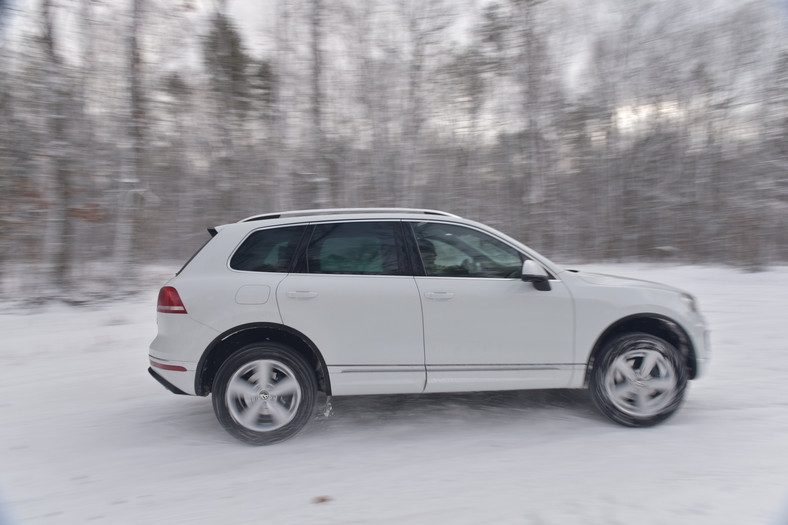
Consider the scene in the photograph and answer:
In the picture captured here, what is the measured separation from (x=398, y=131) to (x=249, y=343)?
524 inches

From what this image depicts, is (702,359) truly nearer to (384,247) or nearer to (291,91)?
(384,247)

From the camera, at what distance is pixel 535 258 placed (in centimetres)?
417

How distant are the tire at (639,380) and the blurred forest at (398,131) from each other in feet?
31.3

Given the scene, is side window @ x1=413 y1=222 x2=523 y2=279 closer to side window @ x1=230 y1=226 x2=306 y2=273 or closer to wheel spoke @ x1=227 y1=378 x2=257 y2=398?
side window @ x1=230 y1=226 x2=306 y2=273

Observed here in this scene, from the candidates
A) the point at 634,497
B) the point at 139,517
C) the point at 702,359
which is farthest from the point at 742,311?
the point at 139,517

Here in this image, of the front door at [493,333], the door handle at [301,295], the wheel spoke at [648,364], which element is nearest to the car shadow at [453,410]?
the front door at [493,333]

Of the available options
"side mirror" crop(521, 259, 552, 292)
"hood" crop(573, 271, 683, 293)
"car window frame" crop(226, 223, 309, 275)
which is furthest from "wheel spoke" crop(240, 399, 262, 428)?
"hood" crop(573, 271, 683, 293)

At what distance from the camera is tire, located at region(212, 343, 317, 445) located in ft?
12.7

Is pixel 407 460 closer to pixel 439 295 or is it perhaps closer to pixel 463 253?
pixel 439 295

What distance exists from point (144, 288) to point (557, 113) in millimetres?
13844

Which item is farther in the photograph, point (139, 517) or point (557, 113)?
point (557, 113)

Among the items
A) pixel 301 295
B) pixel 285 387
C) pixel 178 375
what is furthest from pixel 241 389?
pixel 301 295

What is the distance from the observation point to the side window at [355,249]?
4.05 metres

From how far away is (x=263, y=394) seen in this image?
12.8 ft
